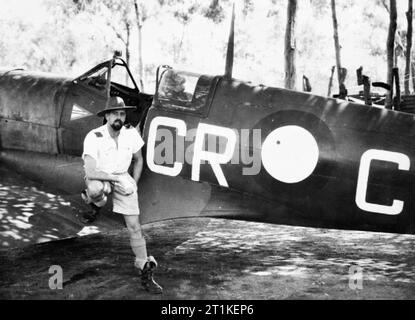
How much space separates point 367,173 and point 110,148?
7.83 ft

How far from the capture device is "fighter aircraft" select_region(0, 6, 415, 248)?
4574mm

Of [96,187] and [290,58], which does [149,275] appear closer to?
[96,187]

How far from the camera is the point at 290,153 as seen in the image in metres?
4.80

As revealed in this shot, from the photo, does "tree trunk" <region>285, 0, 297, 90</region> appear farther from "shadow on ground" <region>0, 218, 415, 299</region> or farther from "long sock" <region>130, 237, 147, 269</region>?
"long sock" <region>130, 237, 147, 269</region>

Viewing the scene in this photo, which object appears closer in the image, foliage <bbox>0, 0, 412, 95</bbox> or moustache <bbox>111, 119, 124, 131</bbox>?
moustache <bbox>111, 119, 124, 131</bbox>

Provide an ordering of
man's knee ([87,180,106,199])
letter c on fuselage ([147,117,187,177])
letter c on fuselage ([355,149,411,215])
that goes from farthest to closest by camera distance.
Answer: letter c on fuselage ([147,117,187,177]) → letter c on fuselage ([355,149,411,215]) → man's knee ([87,180,106,199])

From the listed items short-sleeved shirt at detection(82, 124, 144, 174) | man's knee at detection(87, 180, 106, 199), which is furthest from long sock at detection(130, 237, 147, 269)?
short-sleeved shirt at detection(82, 124, 144, 174)

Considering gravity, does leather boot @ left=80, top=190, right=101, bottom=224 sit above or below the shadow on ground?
above

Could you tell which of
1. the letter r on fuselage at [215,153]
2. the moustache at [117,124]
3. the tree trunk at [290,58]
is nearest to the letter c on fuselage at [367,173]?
the letter r on fuselage at [215,153]

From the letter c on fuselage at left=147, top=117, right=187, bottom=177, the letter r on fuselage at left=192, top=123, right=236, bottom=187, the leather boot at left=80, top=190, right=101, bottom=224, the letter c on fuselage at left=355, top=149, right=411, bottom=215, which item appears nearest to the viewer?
the letter c on fuselage at left=355, top=149, right=411, bottom=215

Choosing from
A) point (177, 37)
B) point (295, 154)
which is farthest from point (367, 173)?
point (177, 37)

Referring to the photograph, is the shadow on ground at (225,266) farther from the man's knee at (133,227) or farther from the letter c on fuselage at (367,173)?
the letter c on fuselage at (367,173)
